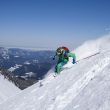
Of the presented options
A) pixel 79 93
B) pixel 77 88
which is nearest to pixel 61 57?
pixel 77 88

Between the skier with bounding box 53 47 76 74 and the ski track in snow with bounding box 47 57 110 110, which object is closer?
the ski track in snow with bounding box 47 57 110 110

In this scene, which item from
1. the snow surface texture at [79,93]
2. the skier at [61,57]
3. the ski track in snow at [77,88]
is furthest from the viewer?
the skier at [61,57]

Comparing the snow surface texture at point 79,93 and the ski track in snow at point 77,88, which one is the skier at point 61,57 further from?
the ski track in snow at point 77,88

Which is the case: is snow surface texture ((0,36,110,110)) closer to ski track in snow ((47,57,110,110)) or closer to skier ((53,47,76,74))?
ski track in snow ((47,57,110,110))

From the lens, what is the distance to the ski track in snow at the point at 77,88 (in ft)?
41.8

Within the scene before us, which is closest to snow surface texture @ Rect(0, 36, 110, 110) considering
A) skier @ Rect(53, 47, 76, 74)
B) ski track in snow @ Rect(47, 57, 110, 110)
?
ski track in snow @ Rect(47, 57, 110, 110)

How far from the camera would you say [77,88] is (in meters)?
13.8

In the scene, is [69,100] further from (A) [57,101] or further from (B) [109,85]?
(B) [109,85]

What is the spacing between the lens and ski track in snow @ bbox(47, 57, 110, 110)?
1273cm

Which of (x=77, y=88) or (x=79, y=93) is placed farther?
(x=77, y=88)

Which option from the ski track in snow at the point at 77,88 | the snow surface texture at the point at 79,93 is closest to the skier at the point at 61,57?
the snow surface texture at the point at 79,93

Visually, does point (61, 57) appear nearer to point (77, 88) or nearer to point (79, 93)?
point (77, 88)

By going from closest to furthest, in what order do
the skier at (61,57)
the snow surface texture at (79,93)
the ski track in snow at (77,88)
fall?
the snow surface texture at (79,93)
the ski track in snow at (77,88)
the skier at (61,57)

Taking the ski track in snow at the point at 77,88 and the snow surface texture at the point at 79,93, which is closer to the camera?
the snow surface texture at the point at 79,93
